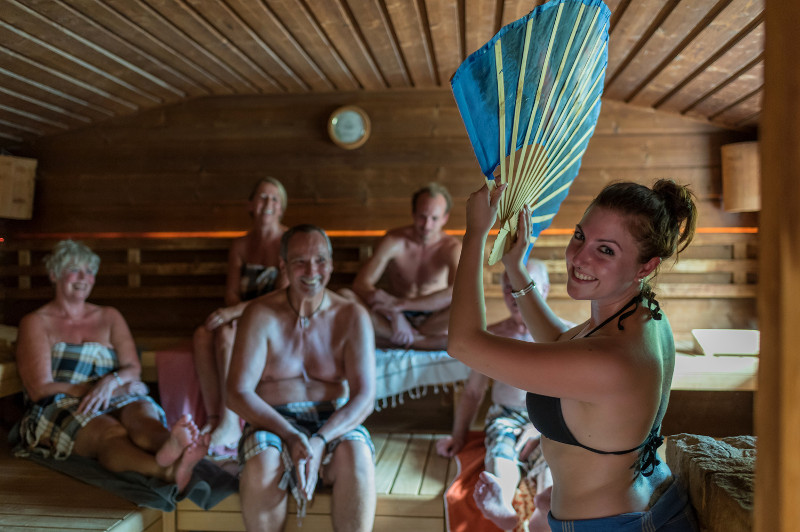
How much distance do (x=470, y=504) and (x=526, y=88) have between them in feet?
5.80

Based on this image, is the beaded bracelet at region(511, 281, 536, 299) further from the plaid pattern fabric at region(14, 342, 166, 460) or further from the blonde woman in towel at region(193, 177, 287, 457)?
the plaid pattern fabric at region(14, 342, 166, 460)

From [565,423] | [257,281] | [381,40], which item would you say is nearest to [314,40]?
[381,40]

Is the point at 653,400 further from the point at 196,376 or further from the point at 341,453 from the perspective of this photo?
the point at 196,376

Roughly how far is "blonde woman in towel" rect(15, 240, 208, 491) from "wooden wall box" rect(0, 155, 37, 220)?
1.59m

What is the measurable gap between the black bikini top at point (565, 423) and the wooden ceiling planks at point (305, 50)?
179cm

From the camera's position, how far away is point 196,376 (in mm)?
3621

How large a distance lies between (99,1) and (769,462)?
2930 millimetres

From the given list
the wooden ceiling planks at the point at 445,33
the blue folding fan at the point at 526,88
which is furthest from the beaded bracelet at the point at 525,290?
the wooden ceiling planks at the point at 445,33

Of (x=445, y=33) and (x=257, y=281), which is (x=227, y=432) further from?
(x=445, y=33)

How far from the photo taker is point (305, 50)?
3.85m

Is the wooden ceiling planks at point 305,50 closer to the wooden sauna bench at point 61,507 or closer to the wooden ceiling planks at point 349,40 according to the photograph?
the wooden ceiling planks at point 349,40

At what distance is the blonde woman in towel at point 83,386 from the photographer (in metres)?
3.06

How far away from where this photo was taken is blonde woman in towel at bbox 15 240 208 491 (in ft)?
10.1

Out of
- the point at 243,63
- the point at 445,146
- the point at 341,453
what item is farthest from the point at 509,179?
the point at 445,146
